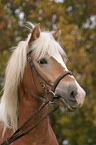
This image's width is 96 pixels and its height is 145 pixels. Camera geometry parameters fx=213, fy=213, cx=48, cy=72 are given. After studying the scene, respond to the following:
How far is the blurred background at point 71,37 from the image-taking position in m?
8.98

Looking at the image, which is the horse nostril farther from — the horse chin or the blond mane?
the blond mane

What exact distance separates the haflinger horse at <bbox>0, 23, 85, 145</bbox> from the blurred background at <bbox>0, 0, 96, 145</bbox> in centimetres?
527

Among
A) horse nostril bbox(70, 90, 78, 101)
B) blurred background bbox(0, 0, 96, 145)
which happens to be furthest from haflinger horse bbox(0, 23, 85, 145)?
blurred background bbox(0, 0, 96, 145)

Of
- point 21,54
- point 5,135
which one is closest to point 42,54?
point 21,54

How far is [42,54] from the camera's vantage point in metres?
2.68

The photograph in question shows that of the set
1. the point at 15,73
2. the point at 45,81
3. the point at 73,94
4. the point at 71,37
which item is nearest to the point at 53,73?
the point at 45,81

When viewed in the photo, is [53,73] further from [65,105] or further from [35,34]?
[35,34]

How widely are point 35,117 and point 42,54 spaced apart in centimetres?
83

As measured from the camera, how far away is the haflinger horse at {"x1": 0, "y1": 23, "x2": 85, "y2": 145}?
2.64 metres

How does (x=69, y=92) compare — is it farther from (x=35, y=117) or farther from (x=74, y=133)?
(x=74, y=133)

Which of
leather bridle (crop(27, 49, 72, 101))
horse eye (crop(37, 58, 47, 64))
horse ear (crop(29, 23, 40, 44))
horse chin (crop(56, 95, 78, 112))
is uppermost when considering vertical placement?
horse ear (crop(29, 23, 40, 44))

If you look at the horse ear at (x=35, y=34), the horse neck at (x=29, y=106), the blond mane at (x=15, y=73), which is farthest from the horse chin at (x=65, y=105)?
the horse ear at (x=35, y=34)

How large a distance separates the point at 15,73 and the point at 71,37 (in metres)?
6.05

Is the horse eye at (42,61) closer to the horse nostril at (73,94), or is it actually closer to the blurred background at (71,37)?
the horse nostril at (73,94)
